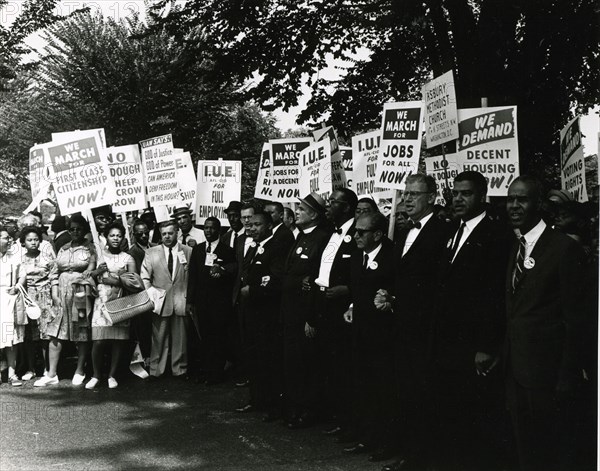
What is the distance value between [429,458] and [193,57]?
10136mm

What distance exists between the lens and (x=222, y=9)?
13.9 m

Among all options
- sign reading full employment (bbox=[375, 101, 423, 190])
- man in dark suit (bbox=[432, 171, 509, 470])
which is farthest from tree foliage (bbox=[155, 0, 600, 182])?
man in dark suit (bbox=[432, 171, 509, 470])

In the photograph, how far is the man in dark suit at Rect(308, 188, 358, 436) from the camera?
7.47m

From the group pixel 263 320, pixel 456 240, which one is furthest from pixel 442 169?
pixel 456 240

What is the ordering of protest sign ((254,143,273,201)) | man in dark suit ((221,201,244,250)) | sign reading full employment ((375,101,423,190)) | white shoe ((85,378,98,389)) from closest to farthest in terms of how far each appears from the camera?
sign reading full employment ((375,101,423,190))
white shoe ((85,378,98,389))
man in dark suit ((221,201,244,250))
protest sign ((254,143,273,201))

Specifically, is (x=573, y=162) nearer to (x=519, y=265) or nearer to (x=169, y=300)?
(x=519, y=265)

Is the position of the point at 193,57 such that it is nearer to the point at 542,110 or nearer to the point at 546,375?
the point at 542,110

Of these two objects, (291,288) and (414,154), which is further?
(414,154)

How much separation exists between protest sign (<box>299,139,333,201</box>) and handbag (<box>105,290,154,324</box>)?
2446 mm

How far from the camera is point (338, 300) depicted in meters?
7.47

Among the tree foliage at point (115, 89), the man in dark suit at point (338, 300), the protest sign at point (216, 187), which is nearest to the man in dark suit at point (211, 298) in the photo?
the protest sign at point (216, 187)

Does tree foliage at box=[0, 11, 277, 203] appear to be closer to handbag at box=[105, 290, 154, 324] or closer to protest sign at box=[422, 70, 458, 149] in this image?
handbag at box=[105, 290, 154, 324]

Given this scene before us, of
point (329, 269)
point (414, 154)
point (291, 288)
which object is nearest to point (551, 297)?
point (329, 269)

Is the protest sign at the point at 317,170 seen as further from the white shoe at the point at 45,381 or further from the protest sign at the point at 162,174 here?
the white shoe at the point at 45,381
